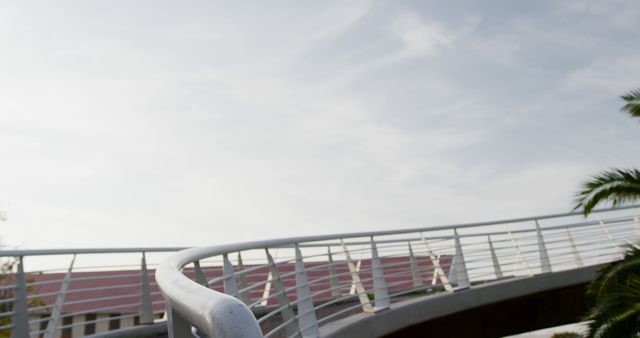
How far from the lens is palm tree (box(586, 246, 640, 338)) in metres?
13.7

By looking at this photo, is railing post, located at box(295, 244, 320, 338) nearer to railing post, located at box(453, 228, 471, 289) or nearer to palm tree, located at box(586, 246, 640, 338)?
railing post, located at box(453, 228, 471, 289)

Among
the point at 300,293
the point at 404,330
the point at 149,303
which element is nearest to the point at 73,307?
the point at 149,303

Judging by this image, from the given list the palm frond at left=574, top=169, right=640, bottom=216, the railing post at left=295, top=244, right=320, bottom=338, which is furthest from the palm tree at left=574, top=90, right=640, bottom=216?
the railing post at left=295, top=244, right=320, bottom=338

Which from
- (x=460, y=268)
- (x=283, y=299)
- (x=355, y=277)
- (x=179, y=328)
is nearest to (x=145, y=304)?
(x=355, y=277)

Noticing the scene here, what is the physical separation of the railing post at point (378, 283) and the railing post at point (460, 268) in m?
3.71

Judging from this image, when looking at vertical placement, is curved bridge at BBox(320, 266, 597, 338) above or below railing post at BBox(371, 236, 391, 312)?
below

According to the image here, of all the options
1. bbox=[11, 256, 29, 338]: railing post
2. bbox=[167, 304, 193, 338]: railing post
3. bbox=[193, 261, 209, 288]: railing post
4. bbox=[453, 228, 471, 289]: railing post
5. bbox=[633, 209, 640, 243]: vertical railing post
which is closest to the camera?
bbox=[167, 304, 193, 338]: railing post

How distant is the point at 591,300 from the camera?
20.8 meters

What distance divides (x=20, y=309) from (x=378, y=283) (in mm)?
5550

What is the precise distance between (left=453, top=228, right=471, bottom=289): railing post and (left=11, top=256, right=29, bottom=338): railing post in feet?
29.5

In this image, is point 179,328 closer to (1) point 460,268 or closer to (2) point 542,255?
(1) point 460,268

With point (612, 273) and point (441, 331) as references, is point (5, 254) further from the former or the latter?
point (612, 273)

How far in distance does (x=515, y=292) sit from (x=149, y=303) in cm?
973

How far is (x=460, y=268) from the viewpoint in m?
15.5
